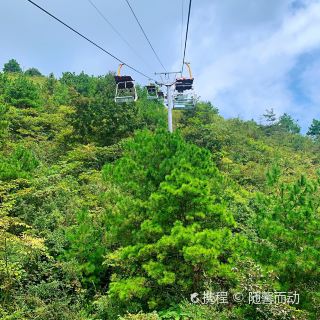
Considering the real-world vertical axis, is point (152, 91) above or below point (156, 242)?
above

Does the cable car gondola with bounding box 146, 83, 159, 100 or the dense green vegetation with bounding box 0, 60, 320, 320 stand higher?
the cable car gondola with bounding box 146, 83, 159, 100

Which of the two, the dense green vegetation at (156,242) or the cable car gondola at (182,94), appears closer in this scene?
the dense green vegetation at (156,242)

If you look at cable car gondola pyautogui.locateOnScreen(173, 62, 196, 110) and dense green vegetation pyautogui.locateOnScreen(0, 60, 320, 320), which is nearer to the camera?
dense green vegetation pyautogui.locateOnScreen(0, 60, 320, 320)

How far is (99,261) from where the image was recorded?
12.8 meters

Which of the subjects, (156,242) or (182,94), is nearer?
(156,242)

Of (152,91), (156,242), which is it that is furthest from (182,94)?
(156,242)

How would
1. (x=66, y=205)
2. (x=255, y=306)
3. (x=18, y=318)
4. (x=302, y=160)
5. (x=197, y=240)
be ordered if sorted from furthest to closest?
(x=302, y=160) → (x=66, y=205) → (x=18, y=318) → (x=197, y=240) → (x=255, y=306)

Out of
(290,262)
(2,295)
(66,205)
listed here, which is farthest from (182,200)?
(66,205)

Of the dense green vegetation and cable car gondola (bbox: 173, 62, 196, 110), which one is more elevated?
cable car gondola (bbox: 173, 62, 196, 110)

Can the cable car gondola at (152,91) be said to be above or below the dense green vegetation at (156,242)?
above

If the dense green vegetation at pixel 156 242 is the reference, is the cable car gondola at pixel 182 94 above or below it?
above

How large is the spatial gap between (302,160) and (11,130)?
83.6ft

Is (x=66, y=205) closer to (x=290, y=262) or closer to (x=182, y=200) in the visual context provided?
(x=182, y=200)

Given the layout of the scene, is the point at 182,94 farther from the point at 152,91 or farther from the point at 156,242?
the point at 156,242
